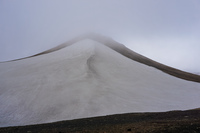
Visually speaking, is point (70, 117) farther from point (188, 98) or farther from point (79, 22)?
point (79, 22)

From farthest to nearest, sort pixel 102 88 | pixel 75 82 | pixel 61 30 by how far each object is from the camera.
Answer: pixel 61 30
pixel 75 82
pixel 102 88

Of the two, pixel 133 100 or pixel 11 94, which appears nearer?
pixel 133 100

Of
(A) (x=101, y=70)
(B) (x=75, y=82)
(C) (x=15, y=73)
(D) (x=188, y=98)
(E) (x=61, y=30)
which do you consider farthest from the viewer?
(E) (x=61, y=30)

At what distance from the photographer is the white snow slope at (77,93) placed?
16203 mm

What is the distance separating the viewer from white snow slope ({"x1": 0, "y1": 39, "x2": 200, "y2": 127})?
16.2 meters

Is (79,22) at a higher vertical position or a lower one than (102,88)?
higher

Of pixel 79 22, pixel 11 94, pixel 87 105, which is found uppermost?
pixel 79 22

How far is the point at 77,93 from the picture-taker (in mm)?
19047

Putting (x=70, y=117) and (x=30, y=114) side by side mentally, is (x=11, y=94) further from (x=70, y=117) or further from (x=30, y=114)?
(x=70, y=117)

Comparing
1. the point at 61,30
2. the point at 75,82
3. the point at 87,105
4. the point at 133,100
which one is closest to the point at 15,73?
the point at 75,82

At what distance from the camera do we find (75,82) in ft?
71.2

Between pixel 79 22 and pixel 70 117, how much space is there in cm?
7547

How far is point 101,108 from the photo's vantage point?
1633 cm

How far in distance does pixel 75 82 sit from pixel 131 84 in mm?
7202
